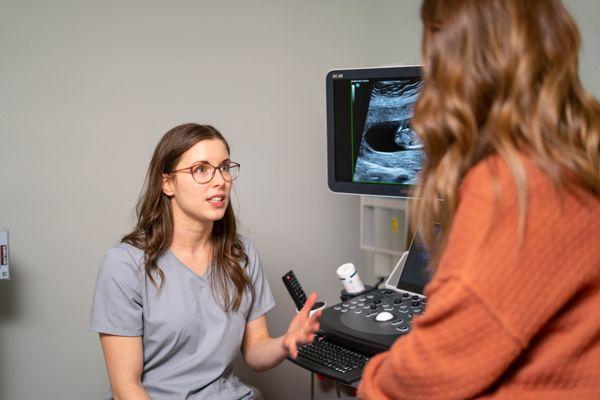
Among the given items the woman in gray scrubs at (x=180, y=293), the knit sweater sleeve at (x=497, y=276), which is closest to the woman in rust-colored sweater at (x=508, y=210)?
the knit sweater sleeve at (x=497, y=276)

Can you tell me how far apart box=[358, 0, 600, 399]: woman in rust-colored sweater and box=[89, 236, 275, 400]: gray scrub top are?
899 millimetres

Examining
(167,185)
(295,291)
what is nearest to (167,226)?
(167,185)

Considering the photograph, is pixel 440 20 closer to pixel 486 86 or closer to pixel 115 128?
pixel 486 86

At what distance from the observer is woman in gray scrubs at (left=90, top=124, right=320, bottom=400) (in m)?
1.71

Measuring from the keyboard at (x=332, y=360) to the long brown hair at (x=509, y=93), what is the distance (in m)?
0.85

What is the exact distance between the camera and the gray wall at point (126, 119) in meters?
2.14

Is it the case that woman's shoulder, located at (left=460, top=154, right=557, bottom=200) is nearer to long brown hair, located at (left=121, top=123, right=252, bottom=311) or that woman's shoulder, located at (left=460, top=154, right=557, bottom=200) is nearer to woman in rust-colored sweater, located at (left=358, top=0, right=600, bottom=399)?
woman in rust-colored sweater, located at (left=358, top=0, right=600, bottom=399)

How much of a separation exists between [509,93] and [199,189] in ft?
3.46

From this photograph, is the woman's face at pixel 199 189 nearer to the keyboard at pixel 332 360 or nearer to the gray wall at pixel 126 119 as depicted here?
the keyboard at pixel 332 360

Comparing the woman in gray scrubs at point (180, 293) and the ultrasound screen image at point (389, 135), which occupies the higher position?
the ultrasound screen image at point (389, 135)

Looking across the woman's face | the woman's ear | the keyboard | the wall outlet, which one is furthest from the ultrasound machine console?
the wall outlet

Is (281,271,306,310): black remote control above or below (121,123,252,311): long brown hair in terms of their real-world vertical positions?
below

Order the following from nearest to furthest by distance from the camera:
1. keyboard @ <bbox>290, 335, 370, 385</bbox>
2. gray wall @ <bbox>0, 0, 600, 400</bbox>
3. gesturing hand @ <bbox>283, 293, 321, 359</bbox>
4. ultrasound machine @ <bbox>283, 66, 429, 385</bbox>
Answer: gesturing hand @ <bbox>283, 293, 321, 359</bbox>, keyboard @ <bbox>290, 335, 370, 385</bbox>, ultrasound machine @ <bbox>283, 66, 429, 385</bbox>, gray wall @ <bbox>0, 0, 600, 400</bbox>

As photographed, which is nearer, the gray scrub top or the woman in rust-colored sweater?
the woman in rust-colored sweater
